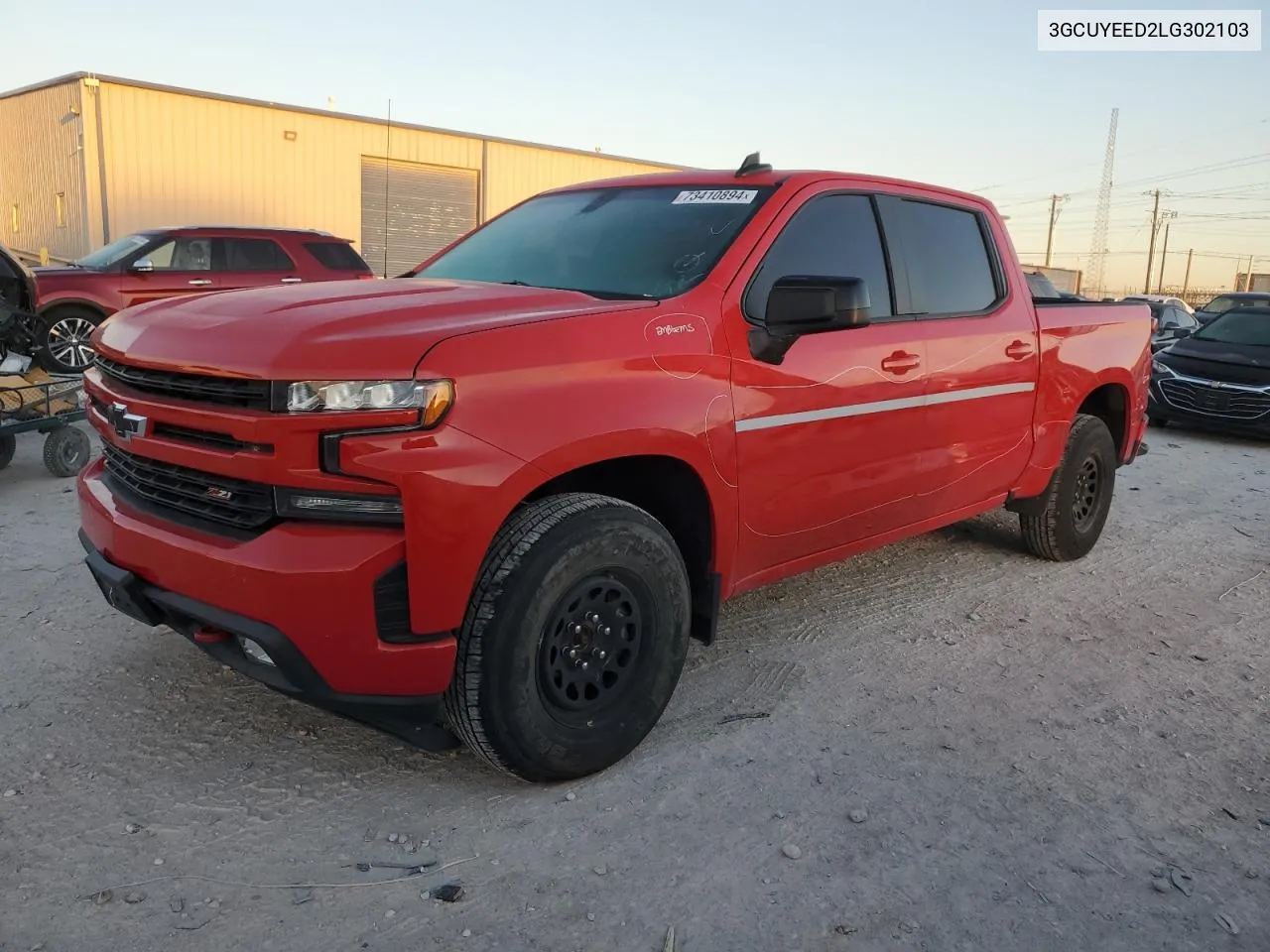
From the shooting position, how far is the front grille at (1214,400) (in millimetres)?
10562

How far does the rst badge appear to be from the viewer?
2877 mm

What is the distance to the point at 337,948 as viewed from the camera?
2.29m

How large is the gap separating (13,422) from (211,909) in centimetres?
542

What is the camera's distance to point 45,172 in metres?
20.3

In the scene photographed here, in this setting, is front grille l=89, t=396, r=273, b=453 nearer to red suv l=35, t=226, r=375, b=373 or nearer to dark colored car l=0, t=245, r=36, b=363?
dark colored car l=0, t=245, r=36, b=363

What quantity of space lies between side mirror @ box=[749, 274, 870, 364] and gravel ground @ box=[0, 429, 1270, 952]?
1.31 m

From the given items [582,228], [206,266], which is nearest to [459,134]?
[206,266]

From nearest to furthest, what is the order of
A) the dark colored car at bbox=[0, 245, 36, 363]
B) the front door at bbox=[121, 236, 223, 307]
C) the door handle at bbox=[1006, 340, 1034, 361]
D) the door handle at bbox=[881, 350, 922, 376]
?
the door handle at bbox=[881, 350, 922, 376]
the door handle at bbox=[1006, 340, 1034, 361]
the dark colored car at bbox=[0, 245, 36, 363]
the front door at bbox=[121, 236, 223, 307]

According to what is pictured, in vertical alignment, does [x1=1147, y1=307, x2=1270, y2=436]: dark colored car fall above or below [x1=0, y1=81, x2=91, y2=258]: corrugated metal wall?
below

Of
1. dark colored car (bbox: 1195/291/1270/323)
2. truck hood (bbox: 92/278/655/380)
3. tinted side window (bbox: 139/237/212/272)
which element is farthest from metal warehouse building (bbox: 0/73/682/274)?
truck hood (bbox: 92/278/655/380)

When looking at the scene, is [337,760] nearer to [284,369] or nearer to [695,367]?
[284,369]

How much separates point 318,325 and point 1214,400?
10919mm

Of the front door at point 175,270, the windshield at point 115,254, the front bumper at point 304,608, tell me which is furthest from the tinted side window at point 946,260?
the windshield at point 115,254

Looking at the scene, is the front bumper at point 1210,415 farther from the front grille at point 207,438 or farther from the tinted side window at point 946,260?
the front grille at point 207,438
